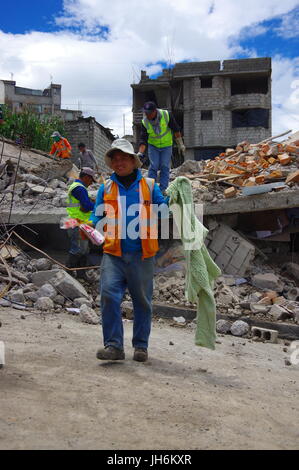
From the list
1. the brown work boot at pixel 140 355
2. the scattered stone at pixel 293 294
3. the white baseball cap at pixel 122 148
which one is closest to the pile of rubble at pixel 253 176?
the scattered stone at pixel 293 294

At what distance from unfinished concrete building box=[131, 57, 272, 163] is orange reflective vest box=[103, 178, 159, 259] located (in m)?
27.8

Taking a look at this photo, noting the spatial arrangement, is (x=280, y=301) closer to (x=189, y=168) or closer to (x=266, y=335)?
(x=266, y=335)

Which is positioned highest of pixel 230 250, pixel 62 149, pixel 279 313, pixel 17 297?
pixel 62 149

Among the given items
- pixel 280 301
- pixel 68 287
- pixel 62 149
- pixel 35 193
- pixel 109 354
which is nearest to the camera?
pixel 109 354

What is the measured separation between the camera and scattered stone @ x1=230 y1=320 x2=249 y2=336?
5.95 metres

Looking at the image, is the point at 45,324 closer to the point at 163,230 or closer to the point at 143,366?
the point at 143,366

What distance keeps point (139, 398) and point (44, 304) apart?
11.0ft

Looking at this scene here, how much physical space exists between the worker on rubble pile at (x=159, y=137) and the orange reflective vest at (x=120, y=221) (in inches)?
151

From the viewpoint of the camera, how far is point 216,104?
31.4m

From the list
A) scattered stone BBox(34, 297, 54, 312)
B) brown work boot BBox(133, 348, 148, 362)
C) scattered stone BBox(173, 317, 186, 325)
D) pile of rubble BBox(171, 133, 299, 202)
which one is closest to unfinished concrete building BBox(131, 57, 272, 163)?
pile of rubble BBox(171, 133, 299, 202)

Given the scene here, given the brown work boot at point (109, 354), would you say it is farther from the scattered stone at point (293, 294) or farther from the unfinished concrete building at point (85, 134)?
the unfinished concrete building at point (85, 134)

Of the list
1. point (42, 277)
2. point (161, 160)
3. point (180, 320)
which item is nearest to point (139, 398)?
point (180, 320)
